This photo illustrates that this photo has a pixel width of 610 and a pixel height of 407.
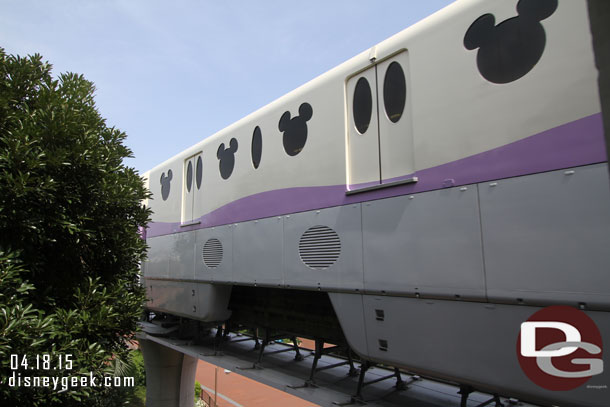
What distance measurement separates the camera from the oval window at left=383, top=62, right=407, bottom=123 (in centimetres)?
395

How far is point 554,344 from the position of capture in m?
2.78

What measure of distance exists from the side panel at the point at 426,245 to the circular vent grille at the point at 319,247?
478mm

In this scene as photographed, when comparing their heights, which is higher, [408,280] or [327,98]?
[327,98]

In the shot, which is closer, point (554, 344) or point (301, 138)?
point (554, 344)

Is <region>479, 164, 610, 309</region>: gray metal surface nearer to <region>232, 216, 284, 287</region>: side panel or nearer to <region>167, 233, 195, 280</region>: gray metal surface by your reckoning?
<region>232, 216, 284, 287</region>: side panel

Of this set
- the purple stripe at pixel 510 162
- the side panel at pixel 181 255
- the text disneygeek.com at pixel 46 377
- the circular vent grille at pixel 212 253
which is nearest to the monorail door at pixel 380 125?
the purple stripe at pixel 510 162

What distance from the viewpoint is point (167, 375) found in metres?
15.6

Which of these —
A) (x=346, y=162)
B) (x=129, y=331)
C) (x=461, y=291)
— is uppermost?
(x=346, y=162)

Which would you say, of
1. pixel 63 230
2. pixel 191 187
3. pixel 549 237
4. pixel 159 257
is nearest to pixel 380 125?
pixel 549 237

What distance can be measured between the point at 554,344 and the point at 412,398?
270cm

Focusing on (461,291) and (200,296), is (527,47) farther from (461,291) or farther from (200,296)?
(200,296)

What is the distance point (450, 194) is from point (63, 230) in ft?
12.2

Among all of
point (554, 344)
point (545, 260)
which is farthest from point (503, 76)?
point (554, 344)

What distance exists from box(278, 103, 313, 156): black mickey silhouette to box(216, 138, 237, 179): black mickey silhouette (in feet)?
4.31
